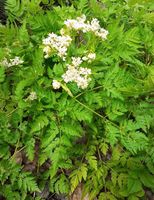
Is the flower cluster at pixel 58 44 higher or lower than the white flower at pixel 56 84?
higher

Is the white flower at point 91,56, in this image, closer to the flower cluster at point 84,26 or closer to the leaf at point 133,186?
the flower cluster at point 84,26

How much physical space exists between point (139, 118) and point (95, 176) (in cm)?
68

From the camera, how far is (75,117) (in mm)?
2988

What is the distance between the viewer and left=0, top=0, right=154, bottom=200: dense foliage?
10.2ft

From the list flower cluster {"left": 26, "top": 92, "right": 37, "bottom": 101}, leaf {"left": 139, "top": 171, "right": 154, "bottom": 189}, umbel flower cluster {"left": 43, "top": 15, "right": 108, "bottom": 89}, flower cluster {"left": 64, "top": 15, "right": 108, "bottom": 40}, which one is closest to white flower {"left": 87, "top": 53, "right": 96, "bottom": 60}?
umbel flower cluster {"left": 43, "top": 15, "right": 108, "bottom": 89}

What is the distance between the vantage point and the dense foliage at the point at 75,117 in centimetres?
311

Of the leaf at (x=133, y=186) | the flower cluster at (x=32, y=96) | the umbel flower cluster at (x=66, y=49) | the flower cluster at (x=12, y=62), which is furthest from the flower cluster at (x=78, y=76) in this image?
the leaf at (x=133, y=186)

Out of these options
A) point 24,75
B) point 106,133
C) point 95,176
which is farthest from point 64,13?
point 95,176

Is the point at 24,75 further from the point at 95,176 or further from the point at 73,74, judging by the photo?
the point at 95,176

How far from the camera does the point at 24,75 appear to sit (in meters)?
3.23

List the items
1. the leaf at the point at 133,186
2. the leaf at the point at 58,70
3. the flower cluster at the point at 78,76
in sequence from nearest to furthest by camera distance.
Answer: the flower cluster at the point at 78,76
the leaf at the point at 58,70
the leaf at the point at 133,186

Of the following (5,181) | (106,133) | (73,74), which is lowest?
(5,181)

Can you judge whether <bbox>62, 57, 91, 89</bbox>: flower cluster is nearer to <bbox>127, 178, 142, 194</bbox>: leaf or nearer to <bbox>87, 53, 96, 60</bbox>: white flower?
<bbox>87, 53, 96, 60</bbox>: white flower

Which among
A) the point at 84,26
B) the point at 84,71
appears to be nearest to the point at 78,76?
the point at 84,71
